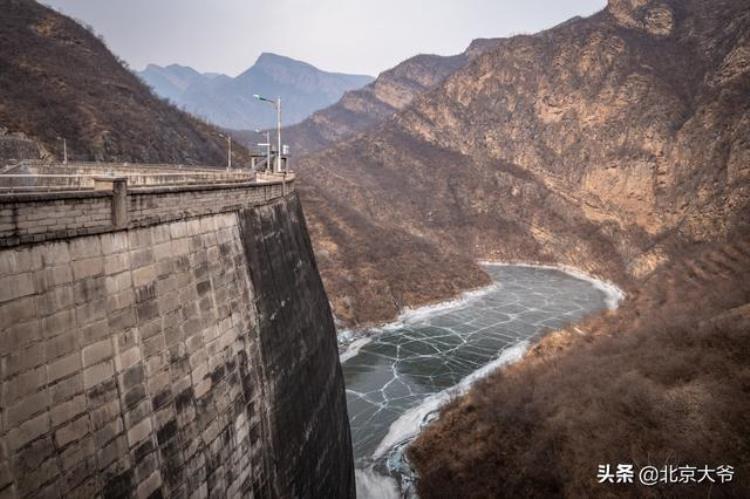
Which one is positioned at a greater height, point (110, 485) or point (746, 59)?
point (746, 59)

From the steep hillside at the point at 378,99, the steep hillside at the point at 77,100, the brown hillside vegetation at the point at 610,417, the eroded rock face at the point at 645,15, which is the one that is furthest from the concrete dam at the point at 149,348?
the steep hillside at the point at 378,99

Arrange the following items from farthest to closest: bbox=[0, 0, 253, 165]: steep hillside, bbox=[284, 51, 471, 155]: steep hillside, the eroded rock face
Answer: bbox=[284, 51, 471, 155]: steep hillside < the eroded rock face < bbox=[0, 0, 253, 165]: steep hillside

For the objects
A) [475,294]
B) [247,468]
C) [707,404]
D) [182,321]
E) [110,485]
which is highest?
[182,321]

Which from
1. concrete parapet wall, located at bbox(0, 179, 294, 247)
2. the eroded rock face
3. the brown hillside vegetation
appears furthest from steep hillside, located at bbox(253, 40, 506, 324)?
the eroded rock face

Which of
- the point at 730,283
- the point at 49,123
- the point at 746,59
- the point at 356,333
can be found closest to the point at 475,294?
the point at 356,333

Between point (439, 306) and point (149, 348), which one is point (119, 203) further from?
point (439, 306)

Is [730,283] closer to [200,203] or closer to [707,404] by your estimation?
[707,404]

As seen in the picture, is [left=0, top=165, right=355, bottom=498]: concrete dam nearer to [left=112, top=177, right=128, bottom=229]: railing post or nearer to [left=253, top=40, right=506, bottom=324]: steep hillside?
[left=112, top=177, right=128, bottom=229]: railing post

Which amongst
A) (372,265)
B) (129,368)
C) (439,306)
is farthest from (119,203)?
(372,265)
